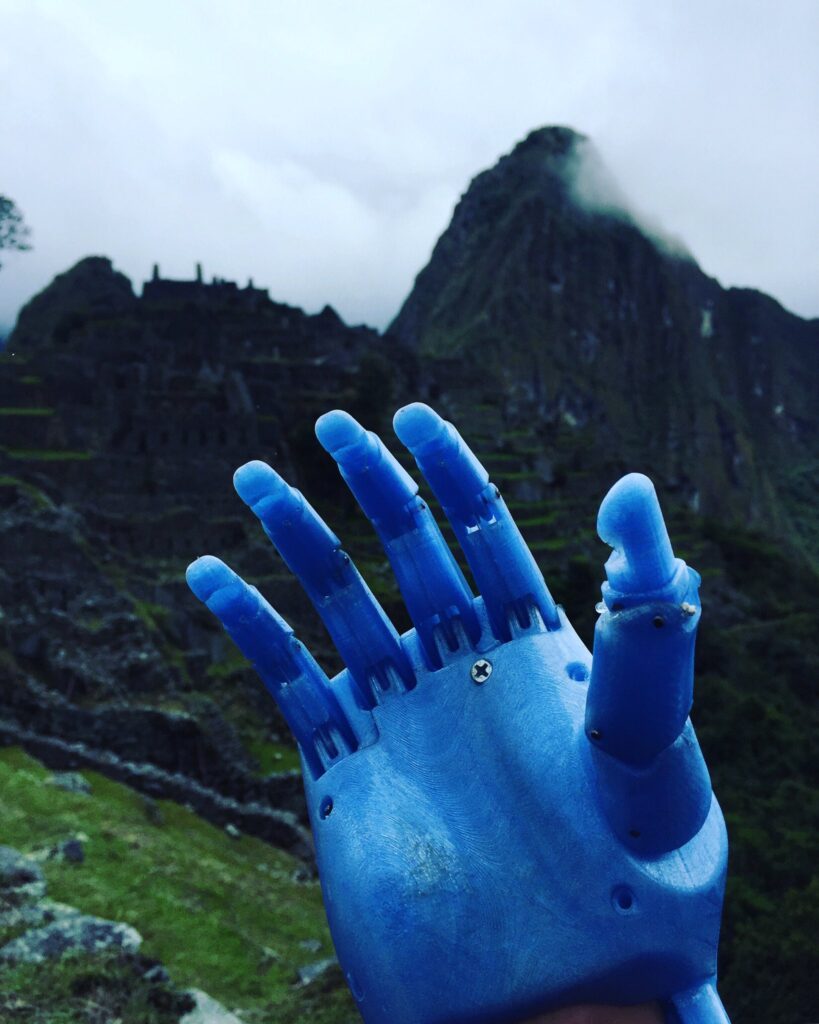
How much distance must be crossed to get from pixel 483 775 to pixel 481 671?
362mm

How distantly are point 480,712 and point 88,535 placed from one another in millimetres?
19839

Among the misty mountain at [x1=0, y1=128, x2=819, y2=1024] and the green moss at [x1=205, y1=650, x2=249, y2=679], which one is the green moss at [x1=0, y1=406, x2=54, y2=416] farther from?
the green moss at [x1=205, y1=650, x2=249, y2=679]

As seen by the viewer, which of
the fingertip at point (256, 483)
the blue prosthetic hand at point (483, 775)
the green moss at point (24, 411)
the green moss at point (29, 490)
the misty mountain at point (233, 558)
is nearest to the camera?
the blue prosthetic hand at point (483, 775)

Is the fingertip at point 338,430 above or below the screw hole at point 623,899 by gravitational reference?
above

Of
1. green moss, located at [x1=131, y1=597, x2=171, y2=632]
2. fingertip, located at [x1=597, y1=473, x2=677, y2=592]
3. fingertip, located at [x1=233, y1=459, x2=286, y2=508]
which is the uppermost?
green moss, located at [x1=131, y1=597, x2=171, y2=632]

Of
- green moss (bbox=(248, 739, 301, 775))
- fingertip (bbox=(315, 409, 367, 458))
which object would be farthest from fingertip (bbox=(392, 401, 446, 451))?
green moss (bbox=(248, 739, 301, 775))

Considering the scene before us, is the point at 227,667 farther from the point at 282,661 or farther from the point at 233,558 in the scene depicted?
the point at 282,661

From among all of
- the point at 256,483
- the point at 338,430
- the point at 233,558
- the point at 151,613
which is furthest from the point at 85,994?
the point at 233,558

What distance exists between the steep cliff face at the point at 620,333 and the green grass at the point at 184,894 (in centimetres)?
8933

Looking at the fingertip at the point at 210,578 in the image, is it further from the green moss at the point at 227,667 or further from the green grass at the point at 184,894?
the green moss at the point at 227,667

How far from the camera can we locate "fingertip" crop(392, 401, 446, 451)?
3736mm

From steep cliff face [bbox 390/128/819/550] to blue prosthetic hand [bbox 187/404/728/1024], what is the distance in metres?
97.0

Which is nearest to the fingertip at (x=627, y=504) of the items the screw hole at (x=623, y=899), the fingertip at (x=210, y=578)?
the screw hole at (x=623, y=899)

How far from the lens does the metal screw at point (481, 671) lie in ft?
12.8
